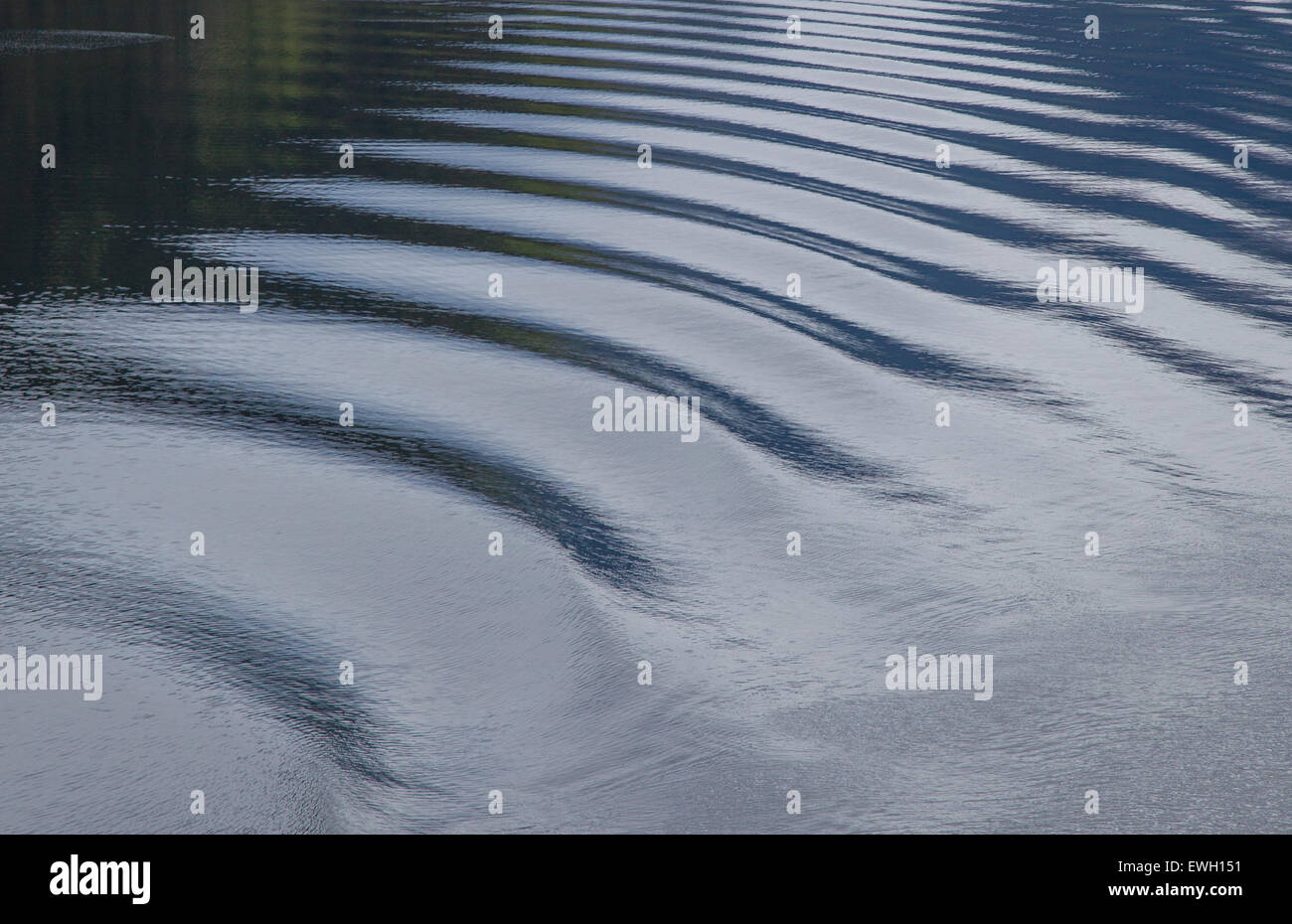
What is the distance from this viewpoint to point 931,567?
482 centimetres

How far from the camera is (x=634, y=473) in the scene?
18.4ft

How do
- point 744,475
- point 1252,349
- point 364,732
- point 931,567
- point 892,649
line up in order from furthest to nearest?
point 1252,349, point 744,475, point 931,567, point 892,649, point 364,732

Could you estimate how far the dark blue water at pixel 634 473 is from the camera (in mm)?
3781

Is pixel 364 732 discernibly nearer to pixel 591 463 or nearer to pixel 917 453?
pixel 591 463

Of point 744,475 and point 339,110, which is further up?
point 339,110

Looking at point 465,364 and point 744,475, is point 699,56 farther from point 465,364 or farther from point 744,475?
point 744,475

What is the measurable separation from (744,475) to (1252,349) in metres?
3.36

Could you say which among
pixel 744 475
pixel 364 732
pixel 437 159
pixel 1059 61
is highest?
pixel 1059 61

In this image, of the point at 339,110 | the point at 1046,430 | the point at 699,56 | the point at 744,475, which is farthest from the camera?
the point at 699,56

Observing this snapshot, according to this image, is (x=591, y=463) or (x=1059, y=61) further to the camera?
(x=1059, y=61)

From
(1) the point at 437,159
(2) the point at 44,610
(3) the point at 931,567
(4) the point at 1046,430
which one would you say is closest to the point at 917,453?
(4) the point at 1046,430

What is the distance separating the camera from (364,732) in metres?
3.87

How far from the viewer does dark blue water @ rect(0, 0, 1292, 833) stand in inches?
149

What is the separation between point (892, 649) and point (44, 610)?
9.31 feet
